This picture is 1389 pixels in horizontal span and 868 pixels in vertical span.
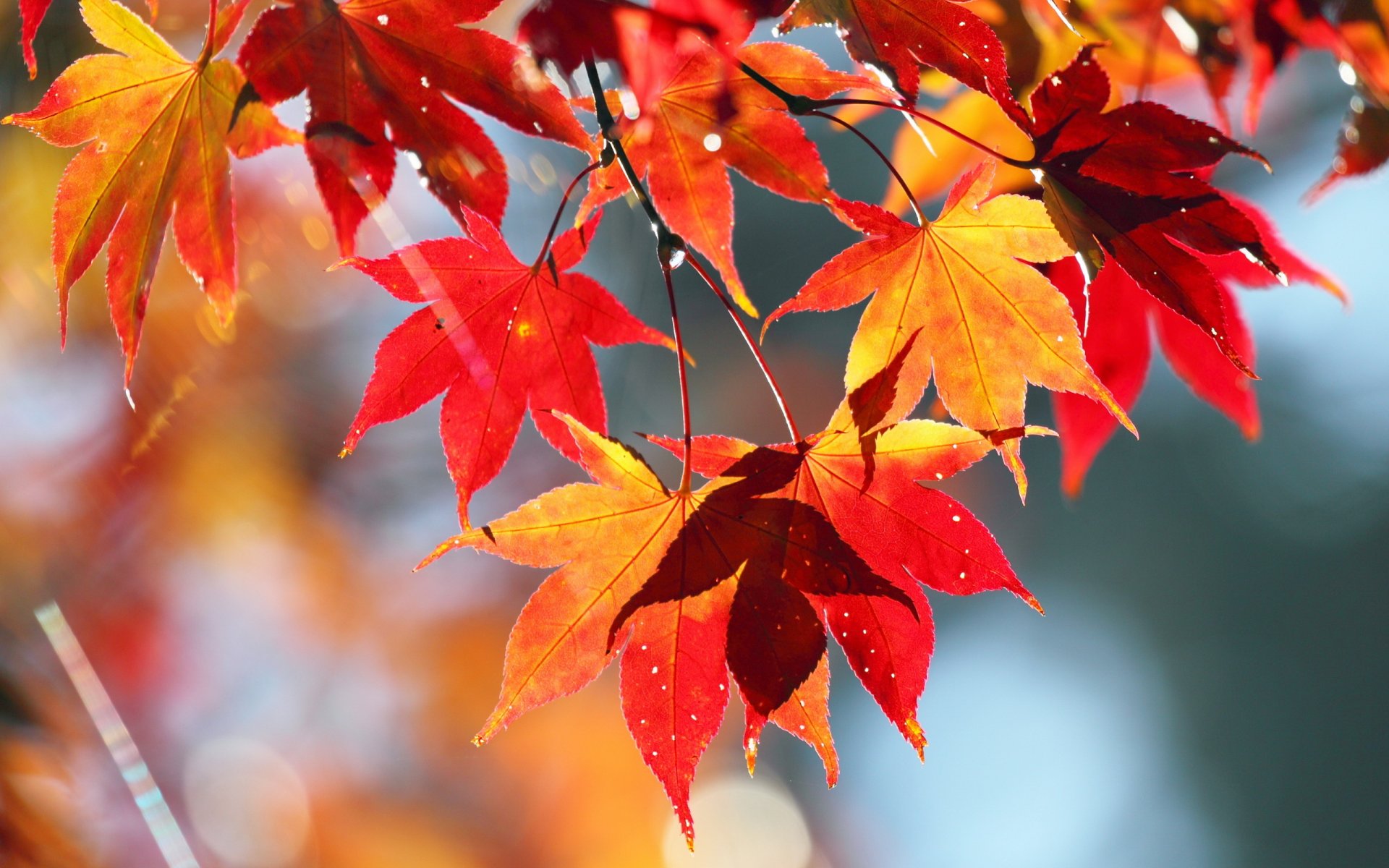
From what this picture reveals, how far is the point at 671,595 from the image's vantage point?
43 cm

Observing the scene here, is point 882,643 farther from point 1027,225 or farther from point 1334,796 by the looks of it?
point 1334,796

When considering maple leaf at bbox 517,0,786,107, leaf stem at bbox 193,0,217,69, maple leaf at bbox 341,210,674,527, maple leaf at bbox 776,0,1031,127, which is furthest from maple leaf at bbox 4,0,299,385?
maple leaf at bbox 776,0,1031,127

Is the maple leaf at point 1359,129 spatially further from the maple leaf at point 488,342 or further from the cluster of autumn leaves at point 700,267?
the maple leaf at point 488,342

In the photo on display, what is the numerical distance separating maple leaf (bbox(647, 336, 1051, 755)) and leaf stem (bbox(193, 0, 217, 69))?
317 millimetres

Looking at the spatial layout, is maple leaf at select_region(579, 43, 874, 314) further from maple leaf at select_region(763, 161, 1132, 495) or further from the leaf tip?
the leaf tip

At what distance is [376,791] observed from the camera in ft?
9.51

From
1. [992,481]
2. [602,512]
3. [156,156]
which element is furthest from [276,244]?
[992,481]

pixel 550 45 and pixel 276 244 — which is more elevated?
pixel 550 45

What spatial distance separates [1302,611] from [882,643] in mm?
6975

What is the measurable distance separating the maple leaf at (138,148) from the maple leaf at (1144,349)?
65 centimetres

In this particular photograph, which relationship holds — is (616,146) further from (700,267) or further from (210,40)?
(210,40)

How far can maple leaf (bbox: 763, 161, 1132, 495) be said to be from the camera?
0.44 m

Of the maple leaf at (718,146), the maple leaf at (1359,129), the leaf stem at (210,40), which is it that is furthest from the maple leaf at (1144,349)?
the leaf stem at (210,40)

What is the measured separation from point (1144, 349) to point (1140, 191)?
455mm
